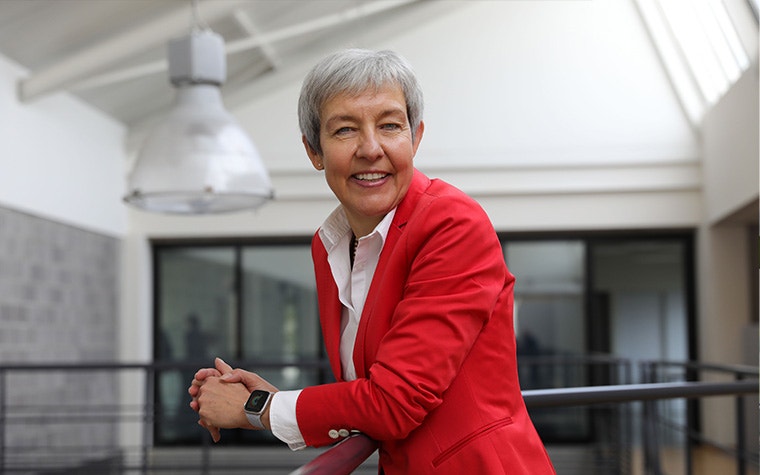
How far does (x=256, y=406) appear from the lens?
0.92 meters

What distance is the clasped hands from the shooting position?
36.6 inches

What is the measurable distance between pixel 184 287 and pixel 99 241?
805 mm

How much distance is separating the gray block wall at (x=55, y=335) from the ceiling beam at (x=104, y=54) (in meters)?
0.64

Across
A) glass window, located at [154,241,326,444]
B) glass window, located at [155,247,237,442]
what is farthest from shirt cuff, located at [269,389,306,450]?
glass window, located at [155,247,237,442]

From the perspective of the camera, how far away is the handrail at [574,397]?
30.7 inches

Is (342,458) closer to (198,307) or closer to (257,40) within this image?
(257,40)

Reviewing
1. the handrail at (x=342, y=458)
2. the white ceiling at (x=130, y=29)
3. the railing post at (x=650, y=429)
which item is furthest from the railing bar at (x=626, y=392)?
the white ceiling at (x=130, y=29)

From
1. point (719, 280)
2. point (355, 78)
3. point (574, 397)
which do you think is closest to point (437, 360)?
point (355, 78)

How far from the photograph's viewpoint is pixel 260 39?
5.21m

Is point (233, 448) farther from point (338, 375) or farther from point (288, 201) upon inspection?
point (338, 375)

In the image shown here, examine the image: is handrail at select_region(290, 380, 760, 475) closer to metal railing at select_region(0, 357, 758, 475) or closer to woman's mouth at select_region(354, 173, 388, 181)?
woman's mouth at select_region(354, 173, 388, 181)

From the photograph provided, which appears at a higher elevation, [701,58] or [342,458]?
[701,58]

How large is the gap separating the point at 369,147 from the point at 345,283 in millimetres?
146

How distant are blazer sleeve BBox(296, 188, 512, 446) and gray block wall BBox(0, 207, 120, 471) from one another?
12.4 ft
